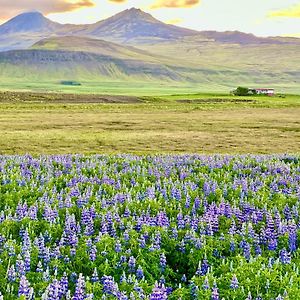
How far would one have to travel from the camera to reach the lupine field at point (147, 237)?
26.9ft

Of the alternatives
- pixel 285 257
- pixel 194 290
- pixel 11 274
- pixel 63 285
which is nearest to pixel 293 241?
pixel 285 257

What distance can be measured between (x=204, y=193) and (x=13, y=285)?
7312 mm

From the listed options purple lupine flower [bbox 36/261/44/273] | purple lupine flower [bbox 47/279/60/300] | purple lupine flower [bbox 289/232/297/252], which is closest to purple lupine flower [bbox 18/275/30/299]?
purple lupine flower [bbox 47/279/60/300]

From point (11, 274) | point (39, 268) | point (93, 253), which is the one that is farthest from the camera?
point (93, 253)

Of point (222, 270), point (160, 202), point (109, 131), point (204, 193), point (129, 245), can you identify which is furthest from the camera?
point (109, 131)

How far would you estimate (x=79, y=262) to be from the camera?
941 centimetres

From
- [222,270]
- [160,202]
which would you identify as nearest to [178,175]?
[160,202]

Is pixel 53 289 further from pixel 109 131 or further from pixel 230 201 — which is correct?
pixel 109 131

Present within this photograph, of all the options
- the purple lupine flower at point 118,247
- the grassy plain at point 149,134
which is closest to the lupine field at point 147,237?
the purple lupine flower at point 118,247

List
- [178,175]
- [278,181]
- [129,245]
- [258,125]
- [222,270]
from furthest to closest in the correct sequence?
[258,125], [178,175], [278,181], [129,245], [222,270]

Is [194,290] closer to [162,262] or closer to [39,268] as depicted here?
[162,262]

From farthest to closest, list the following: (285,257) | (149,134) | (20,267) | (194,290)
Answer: (149,134) → (285,257) → (20,267) → (194,290)

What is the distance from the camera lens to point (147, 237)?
1068 centimetres

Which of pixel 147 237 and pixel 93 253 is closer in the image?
pixel 93 253
